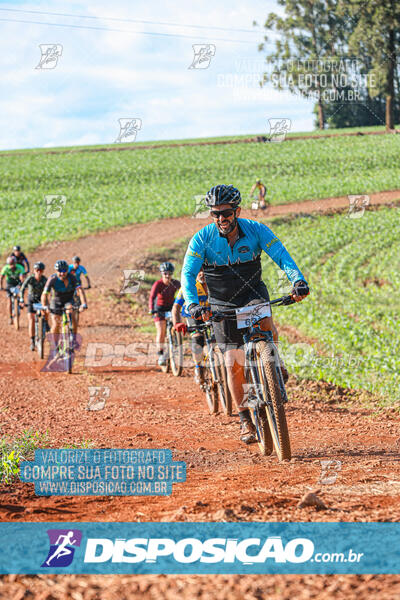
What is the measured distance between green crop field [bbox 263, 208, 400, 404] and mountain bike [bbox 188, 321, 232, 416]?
2.41m

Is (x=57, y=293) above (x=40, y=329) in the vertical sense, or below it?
above

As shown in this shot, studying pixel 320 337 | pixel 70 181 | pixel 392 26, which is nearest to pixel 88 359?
pixel 320 337

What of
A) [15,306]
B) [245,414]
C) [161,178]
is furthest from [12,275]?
[161,178]

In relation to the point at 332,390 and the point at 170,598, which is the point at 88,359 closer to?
the point at 332,390

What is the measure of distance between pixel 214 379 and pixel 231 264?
3.21 meters

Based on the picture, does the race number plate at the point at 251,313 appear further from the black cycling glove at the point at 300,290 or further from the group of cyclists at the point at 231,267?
the black cycling glove at the point at 300,290

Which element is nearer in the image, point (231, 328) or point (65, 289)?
point (231, 328)

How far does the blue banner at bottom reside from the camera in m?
3.36

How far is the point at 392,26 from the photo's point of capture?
42750 millimetres

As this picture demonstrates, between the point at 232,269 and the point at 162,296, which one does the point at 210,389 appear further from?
the point at 162,296

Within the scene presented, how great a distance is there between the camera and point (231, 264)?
6.30 meters

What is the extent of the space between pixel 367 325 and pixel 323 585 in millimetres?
13106

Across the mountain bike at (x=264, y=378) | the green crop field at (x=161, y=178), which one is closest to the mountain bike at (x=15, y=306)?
the green crop field at (x=161, y=178)

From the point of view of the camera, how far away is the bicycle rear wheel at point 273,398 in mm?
5809
